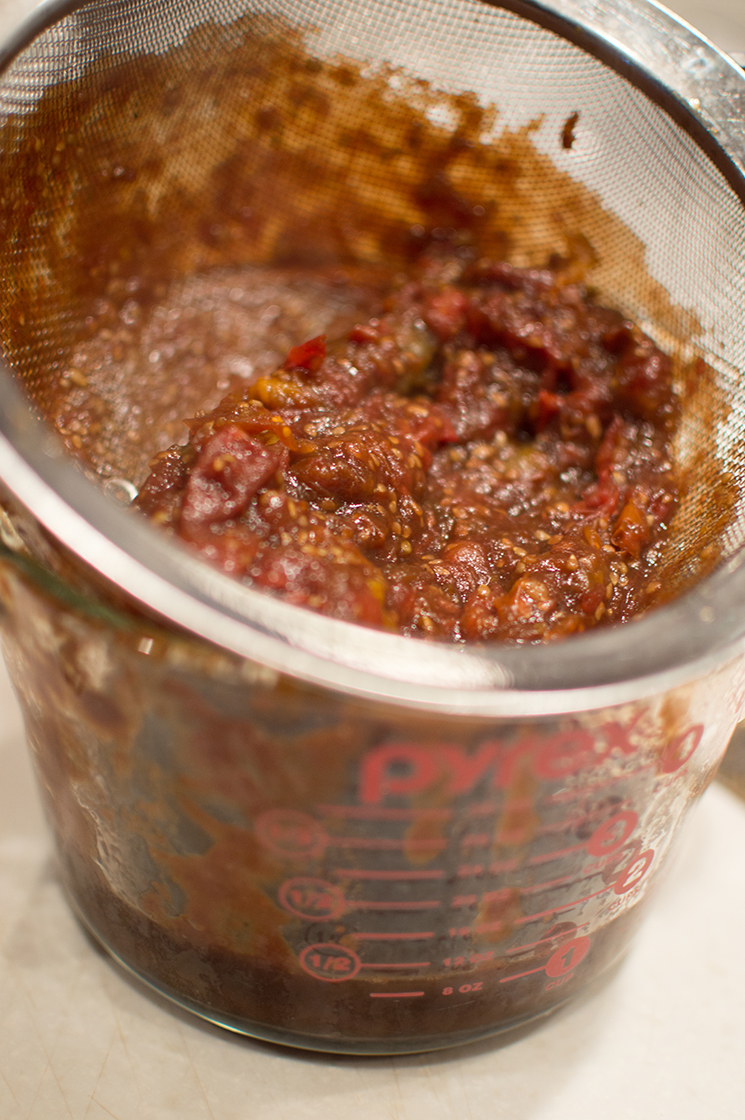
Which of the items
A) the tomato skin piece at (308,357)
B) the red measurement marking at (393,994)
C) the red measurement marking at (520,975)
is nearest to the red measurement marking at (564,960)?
the red measurement marking at (520,975)

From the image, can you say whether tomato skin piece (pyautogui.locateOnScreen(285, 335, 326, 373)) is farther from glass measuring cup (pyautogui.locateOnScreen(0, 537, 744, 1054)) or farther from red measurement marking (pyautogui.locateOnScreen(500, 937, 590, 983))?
red measurement marking (pyautogui.locateOnScreen(500, 937, 590, 983))

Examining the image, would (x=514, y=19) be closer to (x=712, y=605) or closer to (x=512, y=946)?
(x=712, y=605)

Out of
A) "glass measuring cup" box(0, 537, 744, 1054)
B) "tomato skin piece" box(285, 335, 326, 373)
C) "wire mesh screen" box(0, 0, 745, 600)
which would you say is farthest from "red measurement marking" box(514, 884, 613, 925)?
"tomato skin piece" box(285, 335, 326, 373)

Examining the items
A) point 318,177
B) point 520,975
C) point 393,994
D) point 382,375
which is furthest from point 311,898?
point 318,177

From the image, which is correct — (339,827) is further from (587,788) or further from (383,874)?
(587,788)

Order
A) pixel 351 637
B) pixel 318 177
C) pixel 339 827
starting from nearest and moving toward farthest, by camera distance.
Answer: pixel 351 637, pixel 339 827, pixel 318 177
